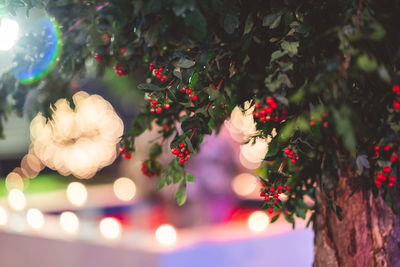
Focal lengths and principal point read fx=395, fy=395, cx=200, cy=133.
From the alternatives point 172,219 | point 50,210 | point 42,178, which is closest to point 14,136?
point 42,178

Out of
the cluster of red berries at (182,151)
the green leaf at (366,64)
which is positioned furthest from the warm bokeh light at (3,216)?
the green leaf at (366,64)

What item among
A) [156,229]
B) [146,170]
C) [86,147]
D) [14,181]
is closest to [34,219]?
[156,229]

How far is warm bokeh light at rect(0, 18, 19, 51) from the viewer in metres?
2.11

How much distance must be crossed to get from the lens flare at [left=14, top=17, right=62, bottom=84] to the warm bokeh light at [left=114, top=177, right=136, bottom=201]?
8367 mm

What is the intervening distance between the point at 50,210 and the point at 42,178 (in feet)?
23.5

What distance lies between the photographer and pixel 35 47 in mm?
1791

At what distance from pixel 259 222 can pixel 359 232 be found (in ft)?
13.0

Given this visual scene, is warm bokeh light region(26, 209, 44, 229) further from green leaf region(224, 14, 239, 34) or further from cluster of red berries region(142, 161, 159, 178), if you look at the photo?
green leaf region(224, 14, 239, 34)

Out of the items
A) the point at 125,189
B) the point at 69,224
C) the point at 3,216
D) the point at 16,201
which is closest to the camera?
the point at 69,224

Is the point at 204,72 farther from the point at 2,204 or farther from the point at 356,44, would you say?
the point at 2,204

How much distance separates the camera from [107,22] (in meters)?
1.43

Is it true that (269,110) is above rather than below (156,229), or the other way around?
below

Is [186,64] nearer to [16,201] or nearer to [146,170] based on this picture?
[146,170]

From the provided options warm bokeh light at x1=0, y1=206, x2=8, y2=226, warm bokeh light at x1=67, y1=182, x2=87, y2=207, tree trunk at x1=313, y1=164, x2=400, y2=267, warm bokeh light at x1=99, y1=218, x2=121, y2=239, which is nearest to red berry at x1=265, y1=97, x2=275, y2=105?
tree trunk at x1=313, y1=164, x2=400, y2=267
